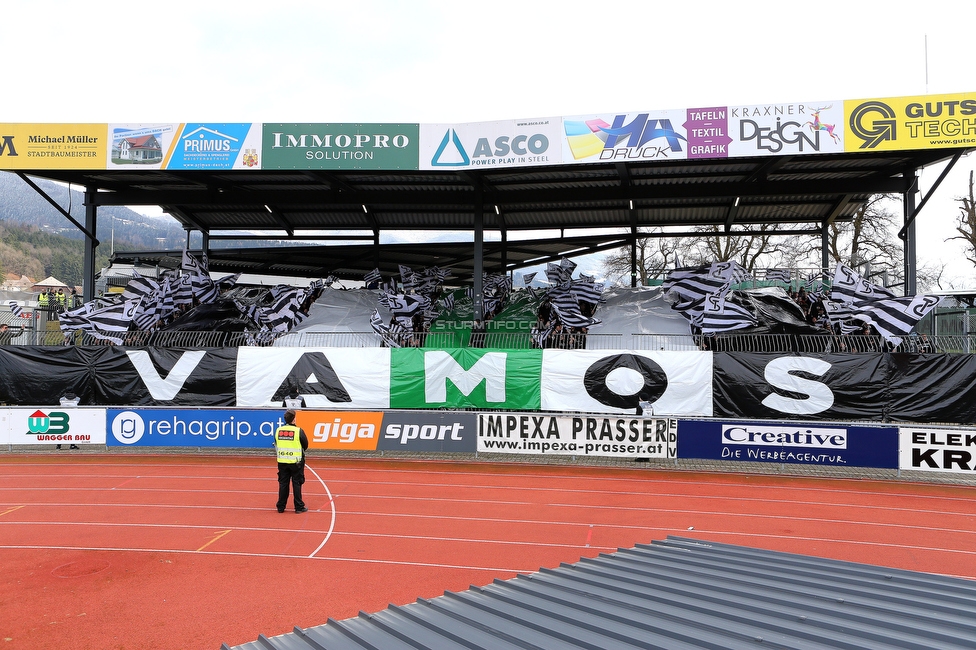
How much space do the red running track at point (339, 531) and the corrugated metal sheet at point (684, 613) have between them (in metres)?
4.51

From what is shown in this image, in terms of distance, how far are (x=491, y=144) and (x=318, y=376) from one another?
9204 mm

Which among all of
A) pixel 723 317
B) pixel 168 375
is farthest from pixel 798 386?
pixel 168 375

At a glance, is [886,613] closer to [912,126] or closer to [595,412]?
[595,412]

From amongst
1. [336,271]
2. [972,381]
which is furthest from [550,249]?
[972,381]

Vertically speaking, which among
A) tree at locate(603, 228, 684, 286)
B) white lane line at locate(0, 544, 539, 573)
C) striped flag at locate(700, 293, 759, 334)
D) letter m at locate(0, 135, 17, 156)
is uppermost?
tree at locate(603, 228, 684, 286)

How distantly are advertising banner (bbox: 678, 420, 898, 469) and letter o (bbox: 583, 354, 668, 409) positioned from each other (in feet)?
6.47

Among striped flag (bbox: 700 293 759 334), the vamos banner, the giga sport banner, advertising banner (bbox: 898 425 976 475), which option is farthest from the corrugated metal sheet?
striped flag (bbox: 700 293 759 334)

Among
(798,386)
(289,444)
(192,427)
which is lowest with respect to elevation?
(192,427)

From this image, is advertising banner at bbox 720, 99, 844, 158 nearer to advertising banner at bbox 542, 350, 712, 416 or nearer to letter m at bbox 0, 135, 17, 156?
advertising banner at bbox 542, 350, 712, 416

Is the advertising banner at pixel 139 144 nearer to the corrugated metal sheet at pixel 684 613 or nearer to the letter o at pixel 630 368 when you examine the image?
the letter o at pixel 630 368

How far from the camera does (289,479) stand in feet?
42.2

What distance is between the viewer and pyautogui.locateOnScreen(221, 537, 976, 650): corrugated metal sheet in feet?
10.8

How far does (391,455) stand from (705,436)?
29.6 feet

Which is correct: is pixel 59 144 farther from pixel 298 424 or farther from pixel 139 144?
pixel 298 424
